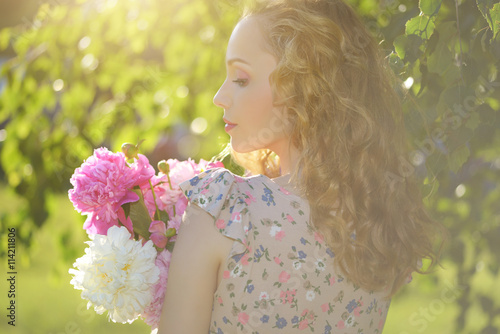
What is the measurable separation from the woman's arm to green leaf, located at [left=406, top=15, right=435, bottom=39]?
82cm

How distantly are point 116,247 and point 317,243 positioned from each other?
0.51 meters

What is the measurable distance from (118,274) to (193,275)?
0.64 feet

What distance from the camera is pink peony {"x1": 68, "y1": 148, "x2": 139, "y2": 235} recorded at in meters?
1.62

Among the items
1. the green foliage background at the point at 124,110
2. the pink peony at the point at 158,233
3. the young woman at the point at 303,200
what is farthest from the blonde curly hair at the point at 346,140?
the green foliage background at the point at 124,110

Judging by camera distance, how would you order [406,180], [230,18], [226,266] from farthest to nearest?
[230,18] → [406,180] → [226,266]

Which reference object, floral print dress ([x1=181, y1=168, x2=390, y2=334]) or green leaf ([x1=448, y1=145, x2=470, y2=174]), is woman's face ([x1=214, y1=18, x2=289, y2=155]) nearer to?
floral print dress ([x1=181, y1=168, x2=390, y2=334])

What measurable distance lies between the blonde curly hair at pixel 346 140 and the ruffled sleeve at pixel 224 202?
179 millimetres

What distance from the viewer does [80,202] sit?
5.38 feet

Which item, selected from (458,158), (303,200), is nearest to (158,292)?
(303,200)

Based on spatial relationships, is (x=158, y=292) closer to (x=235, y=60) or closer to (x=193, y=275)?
(x=193, y=275)

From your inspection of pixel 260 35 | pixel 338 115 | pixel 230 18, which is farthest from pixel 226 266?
pixel 230 18

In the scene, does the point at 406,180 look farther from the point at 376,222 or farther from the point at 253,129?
the point at 253,129

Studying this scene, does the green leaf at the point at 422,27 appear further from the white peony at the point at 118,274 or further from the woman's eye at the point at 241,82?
the white peony at the point at 118,274

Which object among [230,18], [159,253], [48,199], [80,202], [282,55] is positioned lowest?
[48,199]
